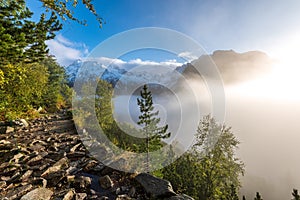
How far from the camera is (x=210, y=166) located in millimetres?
27016

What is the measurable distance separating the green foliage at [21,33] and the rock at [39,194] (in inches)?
274

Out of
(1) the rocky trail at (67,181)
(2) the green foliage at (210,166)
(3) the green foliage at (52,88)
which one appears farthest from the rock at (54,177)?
(3) the green foliage at (52,88)

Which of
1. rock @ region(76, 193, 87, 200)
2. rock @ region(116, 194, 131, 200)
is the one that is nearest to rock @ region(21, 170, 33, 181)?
rock @ region(76, 193, 87, 200)

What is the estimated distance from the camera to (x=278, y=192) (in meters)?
140

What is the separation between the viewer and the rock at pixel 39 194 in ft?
18.1

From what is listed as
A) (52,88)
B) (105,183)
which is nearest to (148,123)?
(105,183)

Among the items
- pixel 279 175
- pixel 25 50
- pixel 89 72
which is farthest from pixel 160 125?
pixel 279 175

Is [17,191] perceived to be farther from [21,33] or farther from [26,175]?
[21,33]

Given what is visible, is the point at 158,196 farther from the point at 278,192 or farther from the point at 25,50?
the point at 278,192

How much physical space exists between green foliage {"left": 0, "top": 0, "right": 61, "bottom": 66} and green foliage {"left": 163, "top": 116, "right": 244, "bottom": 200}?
21979mm

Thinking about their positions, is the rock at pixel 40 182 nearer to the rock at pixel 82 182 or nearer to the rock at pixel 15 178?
the rock at pixel 15 178

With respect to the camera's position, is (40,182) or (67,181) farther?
(67,181)

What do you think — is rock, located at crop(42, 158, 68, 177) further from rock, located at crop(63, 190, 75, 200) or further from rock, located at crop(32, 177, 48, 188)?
rock, located at crop(63, 190, 75, 200)

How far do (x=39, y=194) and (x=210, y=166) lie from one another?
26.5 m
